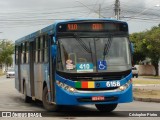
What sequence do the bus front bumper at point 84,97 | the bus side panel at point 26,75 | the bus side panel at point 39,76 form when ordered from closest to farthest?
the bus front bumper at point 84,97 → the bus side panel at point 39,76 → the bus side panel at point 26,75

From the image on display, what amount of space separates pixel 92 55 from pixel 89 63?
0.96 ft

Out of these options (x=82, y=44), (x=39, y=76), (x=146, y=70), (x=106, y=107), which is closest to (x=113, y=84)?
(x=82, y=44)

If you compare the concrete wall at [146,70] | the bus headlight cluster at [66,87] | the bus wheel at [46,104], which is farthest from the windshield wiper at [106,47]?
the concrete wall at [146,70]

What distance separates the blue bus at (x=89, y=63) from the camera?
14.7m

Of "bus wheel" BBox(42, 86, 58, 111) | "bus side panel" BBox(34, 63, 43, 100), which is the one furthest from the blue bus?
"bus side panel" BBox(34, 63, 43, 100)

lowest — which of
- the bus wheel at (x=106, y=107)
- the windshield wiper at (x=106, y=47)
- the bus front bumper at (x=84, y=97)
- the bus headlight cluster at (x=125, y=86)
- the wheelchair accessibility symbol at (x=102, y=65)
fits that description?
the bus wheel at (x=106, y=107)

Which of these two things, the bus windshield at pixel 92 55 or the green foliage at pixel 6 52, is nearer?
the bus windshield at pixel 92 55

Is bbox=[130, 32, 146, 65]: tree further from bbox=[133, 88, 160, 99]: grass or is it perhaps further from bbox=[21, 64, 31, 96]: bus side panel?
bbox=[21, 64, 31, 96]: bus side panel

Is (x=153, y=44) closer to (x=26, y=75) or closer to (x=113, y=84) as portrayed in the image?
(x=26, y=75)

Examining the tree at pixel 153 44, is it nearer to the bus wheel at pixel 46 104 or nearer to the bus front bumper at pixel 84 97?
the bus wheel at pixel 46 104

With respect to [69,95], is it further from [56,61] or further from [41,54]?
[41,54]

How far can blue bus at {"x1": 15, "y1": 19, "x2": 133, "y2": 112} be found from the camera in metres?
14.7

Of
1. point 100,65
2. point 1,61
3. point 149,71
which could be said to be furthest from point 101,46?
point 1,61

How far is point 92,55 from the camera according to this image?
14969mm
